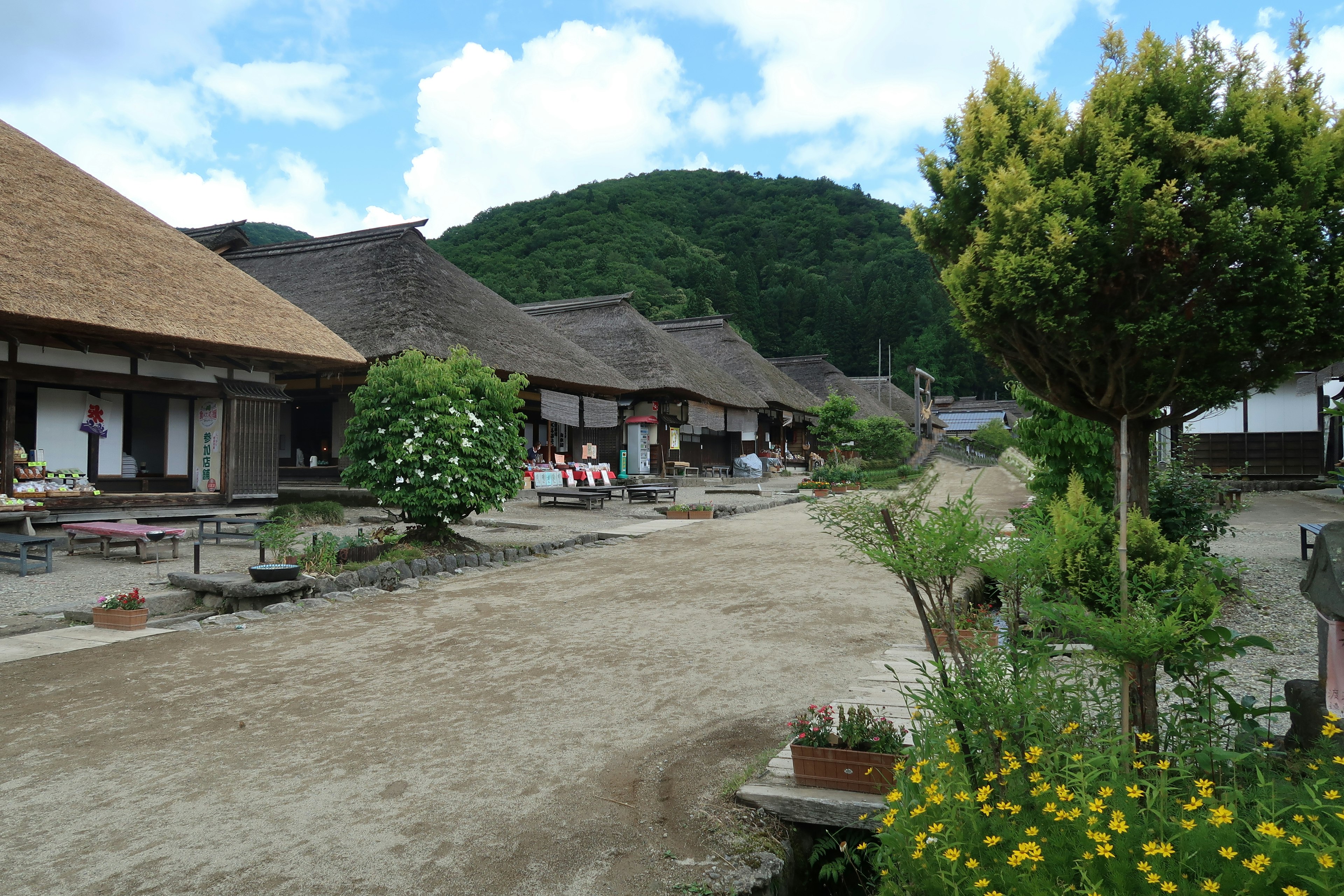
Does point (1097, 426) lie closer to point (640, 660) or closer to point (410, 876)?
point (640, 660)

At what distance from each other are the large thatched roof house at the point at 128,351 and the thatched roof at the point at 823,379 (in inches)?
1310

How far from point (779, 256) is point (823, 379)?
17.1 metres

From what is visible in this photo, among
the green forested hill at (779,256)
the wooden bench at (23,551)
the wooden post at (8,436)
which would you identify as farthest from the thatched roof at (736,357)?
the wooden bench at (23,551)

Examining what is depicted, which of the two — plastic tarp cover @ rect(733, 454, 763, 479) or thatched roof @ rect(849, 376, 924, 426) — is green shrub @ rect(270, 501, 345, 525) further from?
thatched roof @ rect(849, 376, 924, 426)

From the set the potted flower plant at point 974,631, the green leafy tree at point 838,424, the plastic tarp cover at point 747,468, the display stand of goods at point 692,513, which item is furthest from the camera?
the plastic tarp cover at point 747,468

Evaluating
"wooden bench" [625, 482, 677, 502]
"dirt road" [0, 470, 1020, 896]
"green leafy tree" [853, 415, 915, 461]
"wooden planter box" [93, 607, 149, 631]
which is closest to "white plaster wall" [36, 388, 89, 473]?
"wooden planter box" [93, 607, 149, 631]

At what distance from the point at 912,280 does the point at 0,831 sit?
207ft

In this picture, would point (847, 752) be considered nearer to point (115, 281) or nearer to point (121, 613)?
point (121, 613)

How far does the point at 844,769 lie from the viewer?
318cm

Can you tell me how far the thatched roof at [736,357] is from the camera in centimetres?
3328

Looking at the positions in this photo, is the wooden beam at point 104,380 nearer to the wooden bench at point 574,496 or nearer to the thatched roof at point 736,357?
the wooden bench at point 574,496

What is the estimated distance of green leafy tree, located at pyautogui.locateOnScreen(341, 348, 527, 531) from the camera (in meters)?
9.46

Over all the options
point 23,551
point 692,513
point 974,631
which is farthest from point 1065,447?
point 23,551

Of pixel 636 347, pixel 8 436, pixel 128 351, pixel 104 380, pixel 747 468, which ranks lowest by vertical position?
pixel 747 468
